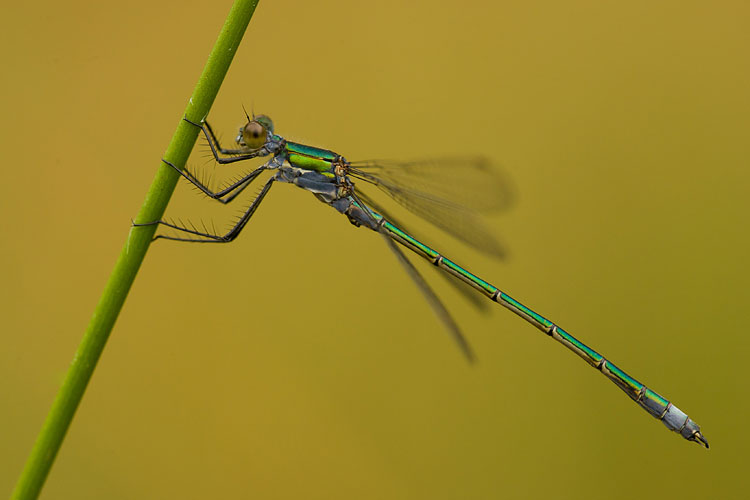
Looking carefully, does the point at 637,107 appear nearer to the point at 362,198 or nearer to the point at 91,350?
the point at 362,198

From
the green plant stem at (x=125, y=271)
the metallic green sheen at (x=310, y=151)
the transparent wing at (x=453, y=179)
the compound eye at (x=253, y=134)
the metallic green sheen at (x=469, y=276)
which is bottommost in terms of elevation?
the green plant stem at (x=125, y=271)

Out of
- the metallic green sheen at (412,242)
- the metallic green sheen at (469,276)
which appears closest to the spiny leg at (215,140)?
the metallic green sheen at (412,242)

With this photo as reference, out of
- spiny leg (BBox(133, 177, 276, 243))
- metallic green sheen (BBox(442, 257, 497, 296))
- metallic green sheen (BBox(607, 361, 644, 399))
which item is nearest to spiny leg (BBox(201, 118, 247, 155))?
spiny leg (BBox(133, 177, 276, 243))

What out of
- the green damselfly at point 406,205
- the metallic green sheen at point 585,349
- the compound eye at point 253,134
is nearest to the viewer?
the compound eye at point 253,134

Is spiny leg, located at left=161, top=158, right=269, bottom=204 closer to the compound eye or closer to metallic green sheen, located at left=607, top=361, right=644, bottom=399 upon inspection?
the compound eye

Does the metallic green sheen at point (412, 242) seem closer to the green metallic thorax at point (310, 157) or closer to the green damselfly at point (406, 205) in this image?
the green damselfly at point (406, 205)

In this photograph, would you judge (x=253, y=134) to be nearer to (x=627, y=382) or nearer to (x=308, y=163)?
(x=308, y=163)

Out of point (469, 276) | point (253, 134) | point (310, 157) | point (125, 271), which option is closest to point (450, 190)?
point (469, 276)
